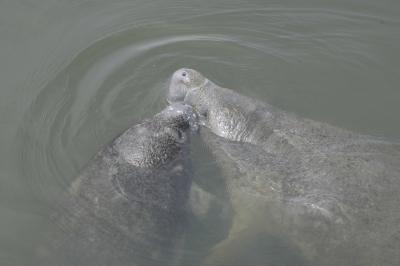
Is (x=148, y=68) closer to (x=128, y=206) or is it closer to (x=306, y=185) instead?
(x=128, y=206)

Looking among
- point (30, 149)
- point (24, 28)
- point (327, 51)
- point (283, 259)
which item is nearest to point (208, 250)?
point (283, 259)

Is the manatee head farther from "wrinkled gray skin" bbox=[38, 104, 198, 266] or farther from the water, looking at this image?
"wrinkled gray skin" bbox=[38, 104, 198, 266]

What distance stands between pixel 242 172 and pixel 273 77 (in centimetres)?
213

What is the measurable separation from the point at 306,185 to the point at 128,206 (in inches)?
61.5

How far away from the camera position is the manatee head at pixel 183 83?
19.3 feet

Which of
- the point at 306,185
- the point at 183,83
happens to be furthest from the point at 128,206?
the point at 183,83

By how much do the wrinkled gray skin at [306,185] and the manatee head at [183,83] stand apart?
1.49 feet

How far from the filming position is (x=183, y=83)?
5945 mm

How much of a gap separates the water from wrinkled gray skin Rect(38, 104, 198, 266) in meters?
0.30

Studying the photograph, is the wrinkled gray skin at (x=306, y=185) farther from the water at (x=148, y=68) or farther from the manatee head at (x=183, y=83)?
the manatee head at (x=183, y=83)

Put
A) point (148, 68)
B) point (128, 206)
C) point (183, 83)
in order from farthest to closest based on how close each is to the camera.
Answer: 1. point (148, 68)
2. point (183, 83)
3. point (128, 206)

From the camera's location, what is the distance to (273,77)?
6891 mm

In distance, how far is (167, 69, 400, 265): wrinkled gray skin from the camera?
4.54m

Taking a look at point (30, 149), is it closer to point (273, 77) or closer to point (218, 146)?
point (218, 146)
